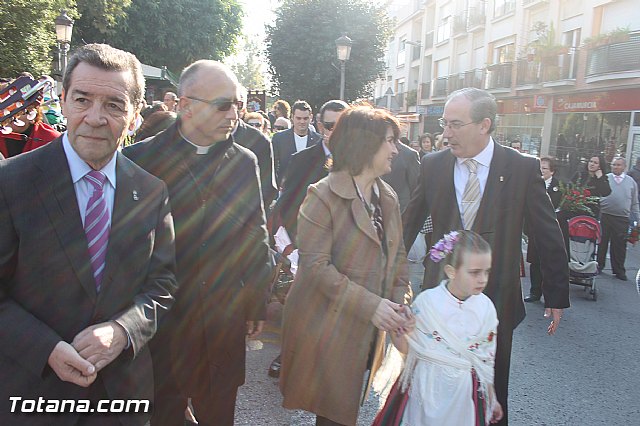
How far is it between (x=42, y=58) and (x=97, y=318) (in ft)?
45.0

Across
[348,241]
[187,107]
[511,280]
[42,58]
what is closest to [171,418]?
[348,241]

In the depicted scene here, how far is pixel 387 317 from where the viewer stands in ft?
8.00

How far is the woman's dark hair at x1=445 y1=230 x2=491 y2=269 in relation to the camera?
9.08 ft

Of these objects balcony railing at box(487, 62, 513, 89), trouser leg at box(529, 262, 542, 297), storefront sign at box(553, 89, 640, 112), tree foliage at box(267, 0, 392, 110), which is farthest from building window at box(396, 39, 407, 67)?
trouser leg at box(529, 262, 542, 297)

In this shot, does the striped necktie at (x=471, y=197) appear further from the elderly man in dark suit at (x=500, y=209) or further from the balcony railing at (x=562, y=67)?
the balcony railing at (x=562, y=67)

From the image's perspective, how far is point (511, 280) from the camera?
318 cm

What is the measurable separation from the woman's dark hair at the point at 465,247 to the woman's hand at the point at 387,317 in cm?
52

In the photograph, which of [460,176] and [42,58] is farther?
[42,58]

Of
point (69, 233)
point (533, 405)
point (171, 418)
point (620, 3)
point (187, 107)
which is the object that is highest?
point (620, 3)

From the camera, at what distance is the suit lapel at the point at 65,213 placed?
1727 mm

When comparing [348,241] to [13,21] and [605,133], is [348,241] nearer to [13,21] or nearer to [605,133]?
[13,21]

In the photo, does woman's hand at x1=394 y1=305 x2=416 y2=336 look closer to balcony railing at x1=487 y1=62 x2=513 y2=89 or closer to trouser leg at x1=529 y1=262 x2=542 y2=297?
trouser leg at x1=529 y1=262 x2=542 y2=297

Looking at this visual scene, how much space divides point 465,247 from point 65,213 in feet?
6.32

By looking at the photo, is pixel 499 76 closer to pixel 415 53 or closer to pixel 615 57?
pixel 615 57
